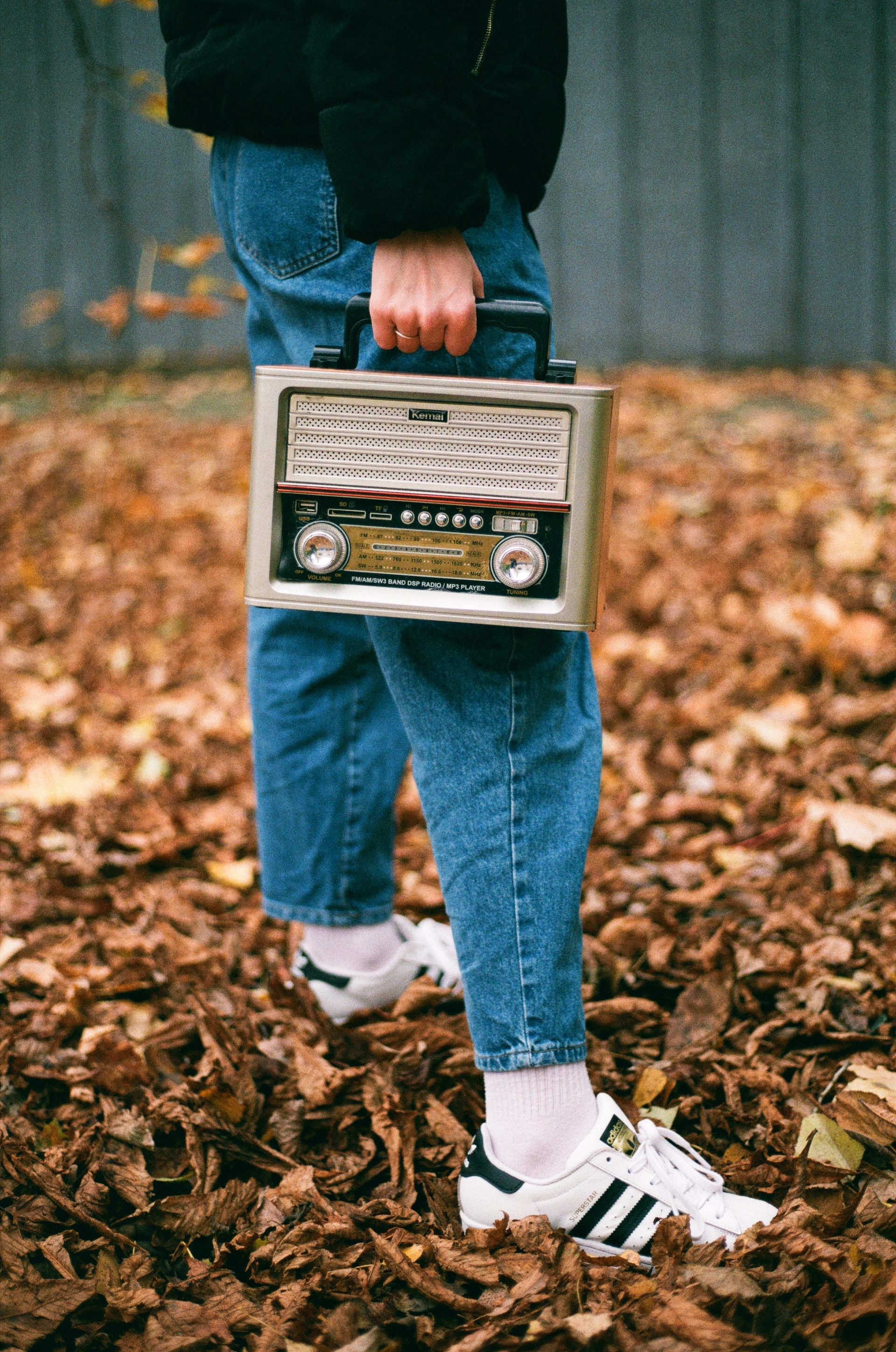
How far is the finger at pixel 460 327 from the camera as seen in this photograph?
0.94 metres

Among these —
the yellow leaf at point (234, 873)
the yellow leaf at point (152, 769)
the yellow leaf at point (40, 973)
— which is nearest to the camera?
the yellow leaf at point (40, 973)

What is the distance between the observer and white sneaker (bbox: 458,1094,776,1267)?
1051mm

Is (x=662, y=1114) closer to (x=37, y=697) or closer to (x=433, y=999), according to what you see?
(x=433, y=999)

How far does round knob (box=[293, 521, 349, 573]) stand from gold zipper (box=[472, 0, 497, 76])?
416 mm

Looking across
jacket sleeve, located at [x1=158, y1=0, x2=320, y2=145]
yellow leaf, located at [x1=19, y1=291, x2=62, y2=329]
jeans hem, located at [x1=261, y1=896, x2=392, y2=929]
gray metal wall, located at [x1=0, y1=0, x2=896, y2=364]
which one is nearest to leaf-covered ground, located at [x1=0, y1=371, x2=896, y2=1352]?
jeans hem, located at [x1=261, y1=896, x2=392, y2=929]

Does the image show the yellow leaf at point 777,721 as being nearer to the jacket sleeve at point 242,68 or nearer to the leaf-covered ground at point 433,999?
the leaf-covered ground at point 433,999

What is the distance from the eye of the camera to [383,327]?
963mm

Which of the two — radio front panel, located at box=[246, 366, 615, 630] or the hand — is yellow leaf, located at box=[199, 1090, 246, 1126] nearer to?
radio front panel, located at box=[246, 366, 615, 630]

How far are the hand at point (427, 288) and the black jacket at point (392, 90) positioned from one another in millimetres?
30

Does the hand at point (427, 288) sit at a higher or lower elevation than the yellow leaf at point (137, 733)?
higher

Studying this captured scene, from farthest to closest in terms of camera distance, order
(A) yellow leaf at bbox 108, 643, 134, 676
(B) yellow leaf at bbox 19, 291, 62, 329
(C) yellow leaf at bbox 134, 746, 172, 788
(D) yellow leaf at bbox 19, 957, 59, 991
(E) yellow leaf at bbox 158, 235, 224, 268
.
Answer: (B) yellow leaf at bbox 19, 291, 62, 329 < (E) yellow leaf at bbox 158, 235, 224, 268 < (A) yellow leaf at bbox 108, 643, 134, 676 < (C) yellow leaf at bbox 134, 746, 172, 788 < (D) yellow leaf at bbox 19, 957, 59, 991

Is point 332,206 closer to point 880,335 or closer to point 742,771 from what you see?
point 742,771

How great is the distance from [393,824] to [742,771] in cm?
84

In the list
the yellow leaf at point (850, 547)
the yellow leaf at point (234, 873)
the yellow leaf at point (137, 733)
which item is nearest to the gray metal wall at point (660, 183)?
the yellow leaf at point (850, 547)
